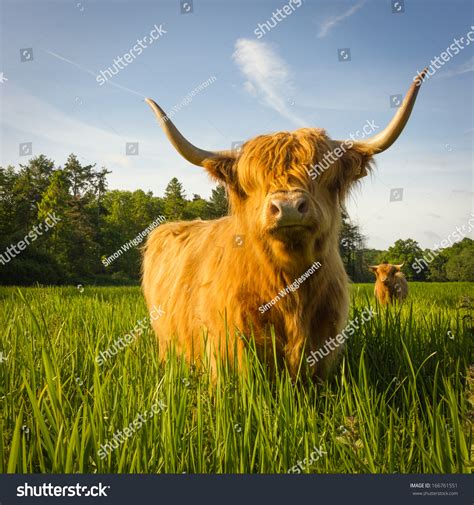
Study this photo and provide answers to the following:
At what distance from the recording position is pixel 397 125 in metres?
2.94

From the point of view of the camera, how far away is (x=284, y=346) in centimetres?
295

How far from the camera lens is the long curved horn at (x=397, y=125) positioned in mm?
2742

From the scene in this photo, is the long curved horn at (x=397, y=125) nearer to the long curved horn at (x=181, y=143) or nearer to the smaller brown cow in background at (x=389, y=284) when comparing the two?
the long curved horn at (x=181, y=143)

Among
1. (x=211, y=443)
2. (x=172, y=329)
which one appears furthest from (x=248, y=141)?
(x=211, y=443)

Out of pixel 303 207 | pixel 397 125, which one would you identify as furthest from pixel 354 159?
pixel 303 207

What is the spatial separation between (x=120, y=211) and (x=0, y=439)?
148ft

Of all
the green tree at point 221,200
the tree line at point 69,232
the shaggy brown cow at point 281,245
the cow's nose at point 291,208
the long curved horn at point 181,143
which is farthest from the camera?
the tree line at point 69,232

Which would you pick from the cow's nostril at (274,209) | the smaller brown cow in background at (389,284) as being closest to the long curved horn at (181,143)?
the cow's nostril at (274,209)

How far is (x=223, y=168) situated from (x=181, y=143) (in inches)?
14.2

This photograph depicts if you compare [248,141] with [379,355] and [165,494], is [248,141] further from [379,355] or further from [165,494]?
[165,494]

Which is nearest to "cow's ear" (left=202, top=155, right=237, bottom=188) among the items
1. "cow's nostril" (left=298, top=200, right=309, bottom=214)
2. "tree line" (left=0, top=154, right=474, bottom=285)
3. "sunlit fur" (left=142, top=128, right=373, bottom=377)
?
"sunlit fur" (left=142, top=128, right=373, bottom=377)

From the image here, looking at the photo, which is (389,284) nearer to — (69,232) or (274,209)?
(274,209)

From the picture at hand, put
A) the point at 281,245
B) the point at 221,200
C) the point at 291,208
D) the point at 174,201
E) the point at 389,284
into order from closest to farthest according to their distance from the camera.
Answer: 1. the point at 291,208
2. the point at 281,245
3. the point at 221,200
4. the point at 389,284
5. the point at 174,201

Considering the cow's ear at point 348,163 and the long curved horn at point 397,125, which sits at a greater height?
the long curved horn at point 397,125
